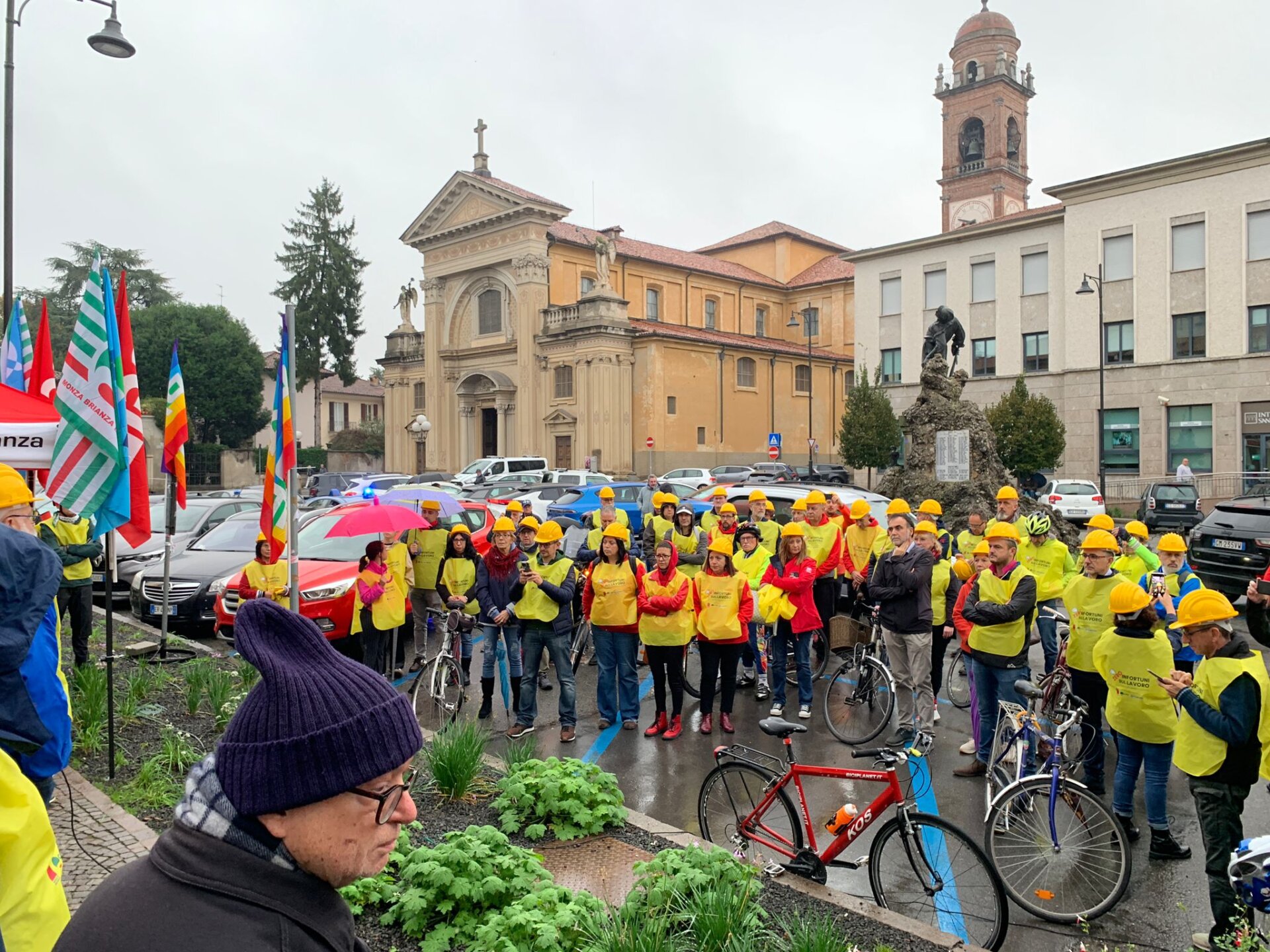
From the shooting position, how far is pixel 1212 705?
4.86m

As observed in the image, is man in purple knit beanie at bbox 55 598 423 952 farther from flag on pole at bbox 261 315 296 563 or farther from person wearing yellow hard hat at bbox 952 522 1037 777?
person wearing yellow hard hat at bbox 952 522 1037 777

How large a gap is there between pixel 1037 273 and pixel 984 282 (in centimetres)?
257

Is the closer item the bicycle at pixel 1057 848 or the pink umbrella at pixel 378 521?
the bicycle at pixel 1057 848

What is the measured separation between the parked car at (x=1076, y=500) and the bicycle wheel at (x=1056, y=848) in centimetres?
2488

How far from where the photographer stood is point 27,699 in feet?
12.9

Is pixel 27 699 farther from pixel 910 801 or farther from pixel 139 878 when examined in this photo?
pixel 910 801

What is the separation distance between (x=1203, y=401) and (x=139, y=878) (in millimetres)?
42892

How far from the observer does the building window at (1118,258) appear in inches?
1531

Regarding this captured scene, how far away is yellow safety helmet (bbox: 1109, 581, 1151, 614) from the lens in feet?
18.7

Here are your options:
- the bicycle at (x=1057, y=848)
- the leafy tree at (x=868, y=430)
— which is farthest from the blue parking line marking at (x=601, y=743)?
the leafy tree at (x=868, y=430)

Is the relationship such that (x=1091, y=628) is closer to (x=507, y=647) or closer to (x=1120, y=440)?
(x=507, y=647)

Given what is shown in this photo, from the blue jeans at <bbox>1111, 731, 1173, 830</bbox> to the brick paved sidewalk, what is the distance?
5.99 m

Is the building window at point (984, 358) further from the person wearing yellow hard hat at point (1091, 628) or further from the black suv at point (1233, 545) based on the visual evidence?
the person wearing yellow hard hat at point (1091, 628)

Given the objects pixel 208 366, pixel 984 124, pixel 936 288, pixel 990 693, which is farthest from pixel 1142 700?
pixel 984 124
